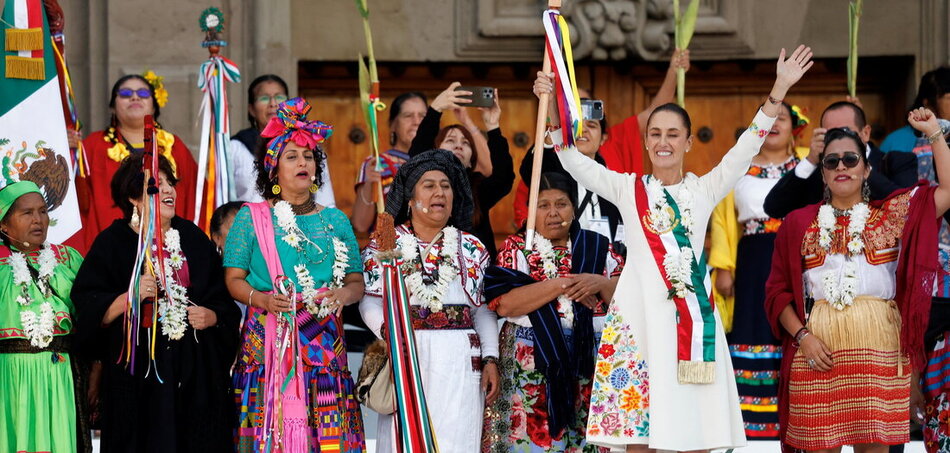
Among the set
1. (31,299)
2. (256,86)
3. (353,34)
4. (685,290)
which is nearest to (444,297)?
(685,290)

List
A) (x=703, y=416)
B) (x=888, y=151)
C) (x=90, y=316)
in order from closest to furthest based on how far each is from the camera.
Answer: (x=703, y=416)
(x=90, y=316)
(x=888, y=151)

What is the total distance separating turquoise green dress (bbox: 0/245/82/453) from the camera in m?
6.61

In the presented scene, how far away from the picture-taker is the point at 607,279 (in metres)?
6.82

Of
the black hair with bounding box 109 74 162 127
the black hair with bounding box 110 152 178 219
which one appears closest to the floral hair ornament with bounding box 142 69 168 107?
the black hair with bounding box 109 74 162 127

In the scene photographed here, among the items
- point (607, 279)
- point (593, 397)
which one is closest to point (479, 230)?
point (607, 279)

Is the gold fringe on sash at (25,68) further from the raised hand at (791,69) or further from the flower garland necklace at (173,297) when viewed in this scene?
the raised hand at (791,69)

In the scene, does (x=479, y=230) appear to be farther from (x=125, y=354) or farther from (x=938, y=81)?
(x=938, y=81)

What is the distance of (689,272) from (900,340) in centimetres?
101

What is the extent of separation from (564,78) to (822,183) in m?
1.59

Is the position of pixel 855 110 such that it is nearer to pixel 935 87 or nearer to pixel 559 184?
pixel 935 87

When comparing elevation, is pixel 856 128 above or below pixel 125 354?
above

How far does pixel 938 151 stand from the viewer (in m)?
6.60

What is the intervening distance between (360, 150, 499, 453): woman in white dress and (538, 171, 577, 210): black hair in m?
0.34

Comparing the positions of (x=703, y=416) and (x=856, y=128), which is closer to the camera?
(x=703, y=416)
